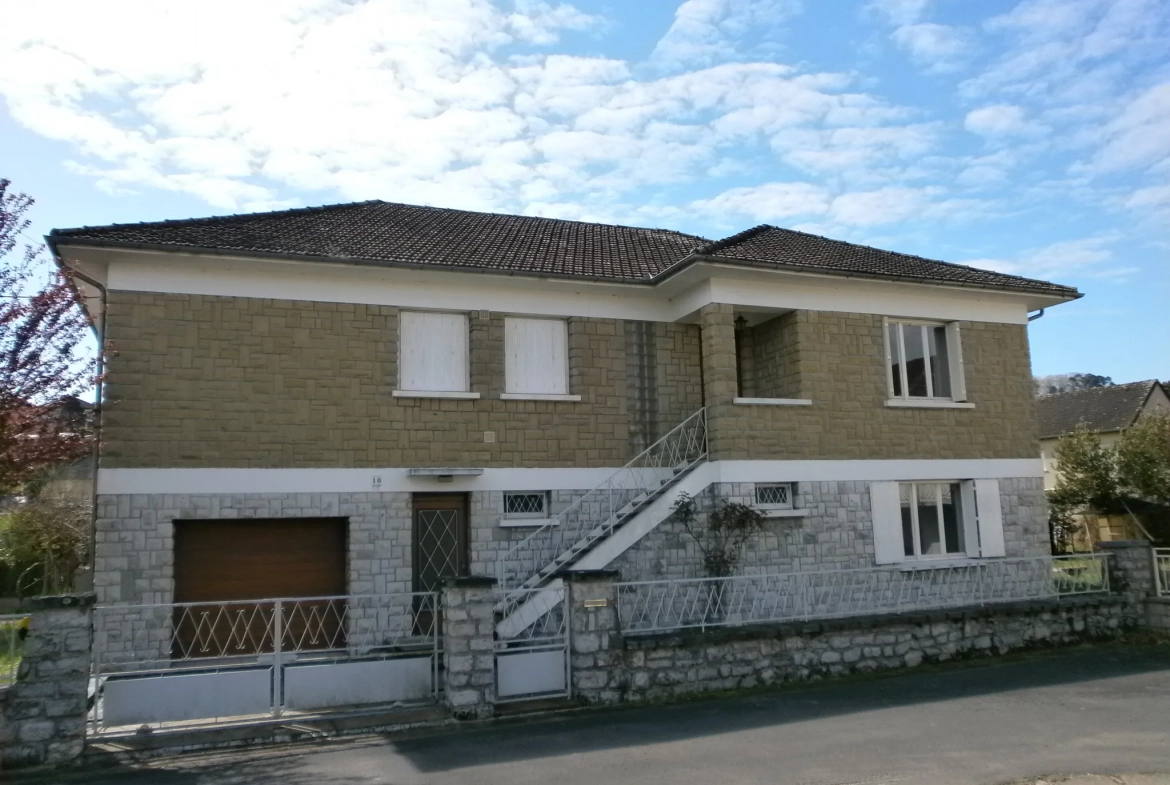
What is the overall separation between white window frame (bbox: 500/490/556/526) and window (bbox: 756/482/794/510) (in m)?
3.37

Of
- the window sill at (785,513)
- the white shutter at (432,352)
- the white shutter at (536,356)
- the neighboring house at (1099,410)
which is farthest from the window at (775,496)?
the neighboring house at (1099,410)

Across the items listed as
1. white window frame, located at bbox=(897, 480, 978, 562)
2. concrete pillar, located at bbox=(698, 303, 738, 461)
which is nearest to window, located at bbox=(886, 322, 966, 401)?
white window frame, located at bbox=(897, 480, 978, 562)

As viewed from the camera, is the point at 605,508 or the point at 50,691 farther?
the point at 605,508

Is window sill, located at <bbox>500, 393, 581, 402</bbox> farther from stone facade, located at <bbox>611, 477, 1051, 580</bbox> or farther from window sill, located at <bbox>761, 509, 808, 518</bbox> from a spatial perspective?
window sill, located at <bbox>761, 509, 808, 518</bbox>

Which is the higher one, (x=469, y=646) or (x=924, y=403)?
(x=924, y=403)

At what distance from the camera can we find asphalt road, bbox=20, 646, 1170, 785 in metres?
8.50

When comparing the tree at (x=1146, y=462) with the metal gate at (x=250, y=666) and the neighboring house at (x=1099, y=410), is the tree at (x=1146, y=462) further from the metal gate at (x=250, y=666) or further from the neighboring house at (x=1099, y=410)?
the metal gate at (x=250, y=666)

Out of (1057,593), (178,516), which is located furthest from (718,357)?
(178,516)

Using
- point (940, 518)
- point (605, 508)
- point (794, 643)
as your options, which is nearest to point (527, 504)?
point (605, 508)

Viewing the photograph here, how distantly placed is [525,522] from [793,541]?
4304 millimetres

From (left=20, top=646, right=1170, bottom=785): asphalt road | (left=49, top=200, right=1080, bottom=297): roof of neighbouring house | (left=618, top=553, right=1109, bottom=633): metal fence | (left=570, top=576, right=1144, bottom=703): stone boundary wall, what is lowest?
(left=20, top=646, right=1170, bottom=785): asphalt road

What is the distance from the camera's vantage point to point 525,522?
48.3ft

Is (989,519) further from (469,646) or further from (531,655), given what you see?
(469,646)

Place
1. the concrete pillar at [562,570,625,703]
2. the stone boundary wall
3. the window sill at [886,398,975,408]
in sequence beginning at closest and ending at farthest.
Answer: the concrete pillar at [562,570,625,703]
the stone boundary wall
the window sill at [886,398,975,408]
